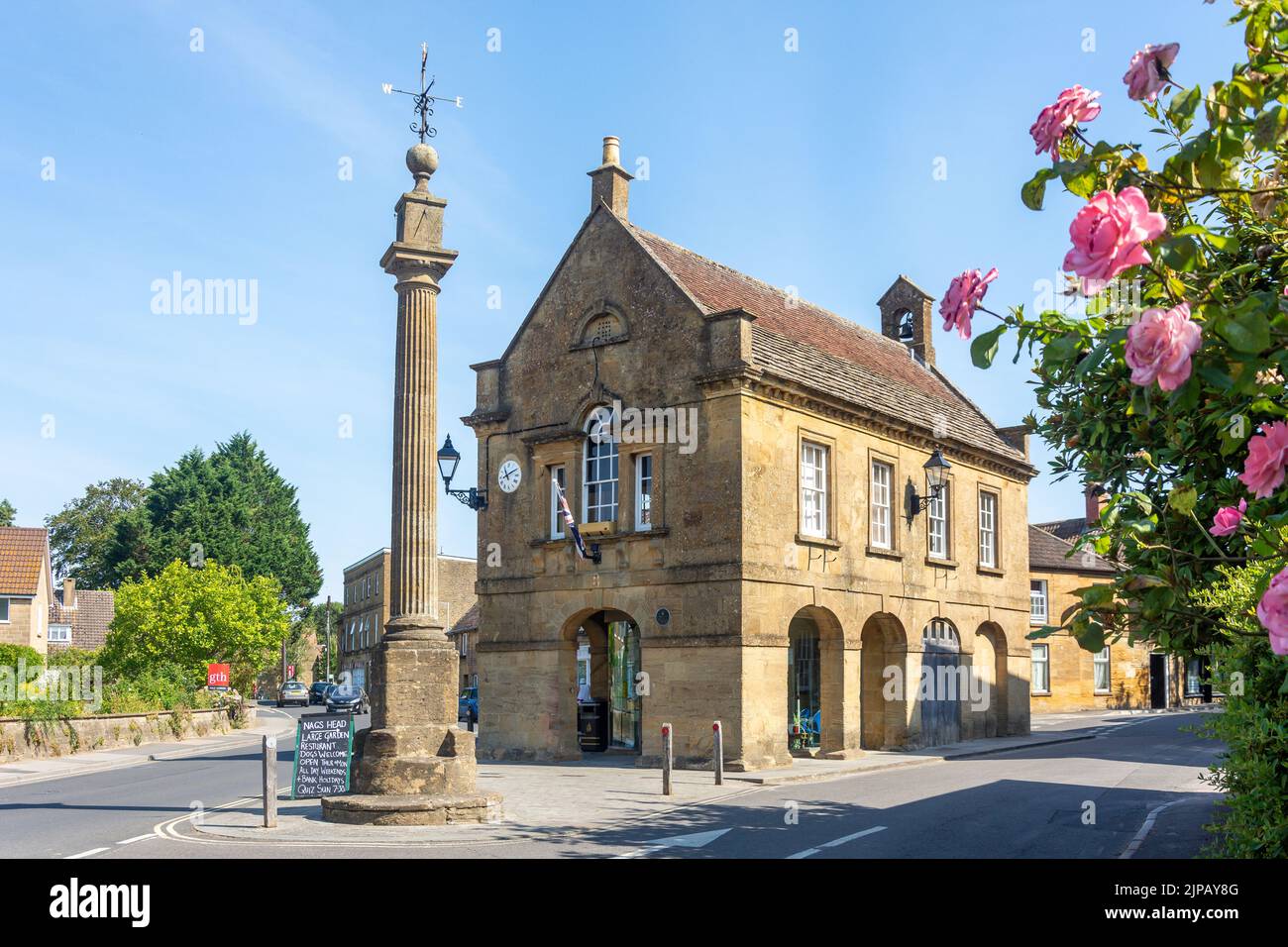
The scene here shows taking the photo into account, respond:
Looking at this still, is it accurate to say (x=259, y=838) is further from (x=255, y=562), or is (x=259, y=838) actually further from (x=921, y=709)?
(x=255, y=562)

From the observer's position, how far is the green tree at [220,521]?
202 feet

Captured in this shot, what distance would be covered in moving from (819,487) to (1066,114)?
19.4 metres

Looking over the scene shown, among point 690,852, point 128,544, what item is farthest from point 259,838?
point 128,544

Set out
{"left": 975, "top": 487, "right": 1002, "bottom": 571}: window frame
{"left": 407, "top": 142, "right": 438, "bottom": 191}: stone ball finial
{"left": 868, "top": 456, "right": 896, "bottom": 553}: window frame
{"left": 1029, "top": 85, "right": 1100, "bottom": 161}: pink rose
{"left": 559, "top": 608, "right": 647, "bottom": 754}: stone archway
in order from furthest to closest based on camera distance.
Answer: {"left": 975, "top": 487, "right": 1002, "bottom": 571}: window frame
{"left": 868, "top": 456, "right": 896, "bottom": 553}: window frame
{"left": 559, "top": 608, "right": 647, "bottom": 754}: stone archway
{"left": 407, "top": 142, "right": 438, "bottom": 191}: stone ball finial
{"left": 1029, "top": 85, "right": 1100, "bottom": 161}: pink rose

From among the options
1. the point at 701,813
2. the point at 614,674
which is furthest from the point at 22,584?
the point at 701,813

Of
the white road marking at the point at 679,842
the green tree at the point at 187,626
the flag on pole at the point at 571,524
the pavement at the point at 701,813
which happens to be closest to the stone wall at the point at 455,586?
the green tree at the point at 187,626

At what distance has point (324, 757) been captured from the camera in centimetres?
1499

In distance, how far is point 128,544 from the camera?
65.8 m

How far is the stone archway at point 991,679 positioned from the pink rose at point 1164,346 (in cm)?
2708

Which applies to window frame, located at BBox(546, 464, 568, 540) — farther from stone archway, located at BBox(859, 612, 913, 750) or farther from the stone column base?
the stone column base

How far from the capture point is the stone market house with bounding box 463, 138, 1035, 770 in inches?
861

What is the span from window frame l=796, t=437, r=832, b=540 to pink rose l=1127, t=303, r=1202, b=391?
19.9 meters

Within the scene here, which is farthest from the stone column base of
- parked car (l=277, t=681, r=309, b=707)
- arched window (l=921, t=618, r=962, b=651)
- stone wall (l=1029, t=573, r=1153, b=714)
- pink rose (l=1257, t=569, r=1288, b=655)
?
parked car (l=277, t=681, r=309, b=707)

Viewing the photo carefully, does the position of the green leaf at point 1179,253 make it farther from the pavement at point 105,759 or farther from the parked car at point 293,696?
the parked car at point 293,696
